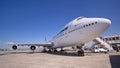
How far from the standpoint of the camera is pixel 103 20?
14914 mm

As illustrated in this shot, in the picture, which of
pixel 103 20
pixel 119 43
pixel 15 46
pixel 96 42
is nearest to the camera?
pixel 103 20

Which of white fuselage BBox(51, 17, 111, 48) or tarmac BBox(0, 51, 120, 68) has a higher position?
white fuselage BBox(51, 17, 111, 48)

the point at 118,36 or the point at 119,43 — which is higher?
the point at 118,36

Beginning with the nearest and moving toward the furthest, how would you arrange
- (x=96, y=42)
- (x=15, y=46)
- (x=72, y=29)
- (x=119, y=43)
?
(x=72, y=29)
(x=15, y=46)
(x=96, y=42)
(x=119, y=43)

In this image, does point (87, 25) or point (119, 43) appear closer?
point (87, 25)

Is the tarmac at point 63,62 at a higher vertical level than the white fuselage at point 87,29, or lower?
lower

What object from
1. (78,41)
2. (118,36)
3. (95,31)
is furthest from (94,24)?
(118,36)

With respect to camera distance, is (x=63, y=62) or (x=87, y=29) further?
(x=87, y=29)

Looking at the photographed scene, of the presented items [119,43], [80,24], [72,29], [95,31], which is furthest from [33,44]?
[119,43]

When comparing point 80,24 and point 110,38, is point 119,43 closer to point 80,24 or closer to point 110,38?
point 110,38

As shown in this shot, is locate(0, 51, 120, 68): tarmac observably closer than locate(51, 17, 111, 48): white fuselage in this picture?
Yes

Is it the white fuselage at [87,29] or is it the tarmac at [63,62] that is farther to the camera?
the white fuselage at [87,29]

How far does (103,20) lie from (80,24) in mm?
3359

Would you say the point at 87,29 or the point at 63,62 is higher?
the point at 87,29
